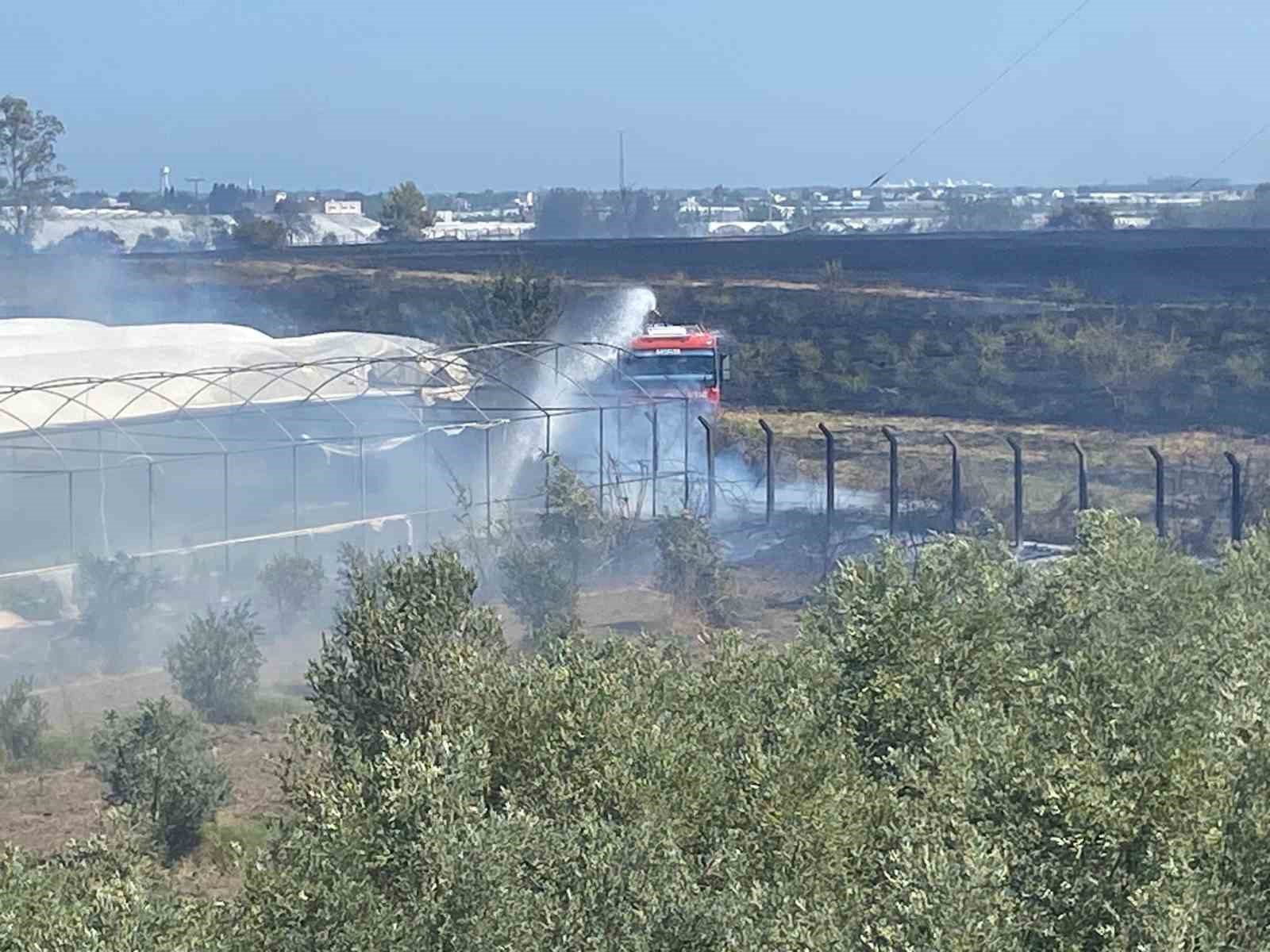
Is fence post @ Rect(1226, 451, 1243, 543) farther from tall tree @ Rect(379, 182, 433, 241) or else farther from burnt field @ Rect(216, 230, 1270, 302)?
tall tree @ Rect(379, 182, 433, 241)

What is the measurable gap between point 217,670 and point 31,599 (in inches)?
Result: 140

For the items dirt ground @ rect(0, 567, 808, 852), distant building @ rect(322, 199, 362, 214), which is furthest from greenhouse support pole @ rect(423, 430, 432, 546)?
distant building @ rect(322, 199, 362, 214)

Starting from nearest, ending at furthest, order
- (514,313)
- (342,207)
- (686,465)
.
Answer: (686,465) → (514,313) → (342,207)

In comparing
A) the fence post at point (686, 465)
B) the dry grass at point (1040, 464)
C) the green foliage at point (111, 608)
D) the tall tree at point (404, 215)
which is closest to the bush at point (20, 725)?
the green foliage at point (111, 608)

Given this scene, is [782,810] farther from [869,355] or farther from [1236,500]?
[869,355]

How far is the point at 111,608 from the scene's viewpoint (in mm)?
21875

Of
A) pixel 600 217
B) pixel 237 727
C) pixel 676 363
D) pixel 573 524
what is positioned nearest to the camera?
pixel 237 727

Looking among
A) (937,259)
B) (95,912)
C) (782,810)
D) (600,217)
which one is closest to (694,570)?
(782,810)

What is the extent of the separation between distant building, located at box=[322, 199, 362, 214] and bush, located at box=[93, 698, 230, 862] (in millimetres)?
115387

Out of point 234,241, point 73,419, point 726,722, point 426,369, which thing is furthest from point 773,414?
point 234,241

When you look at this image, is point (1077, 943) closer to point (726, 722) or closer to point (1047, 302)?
point (726, 722)

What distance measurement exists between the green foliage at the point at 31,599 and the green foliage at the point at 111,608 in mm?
339

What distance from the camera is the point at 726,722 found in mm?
11984

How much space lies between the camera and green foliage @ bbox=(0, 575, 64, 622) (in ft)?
73.3
